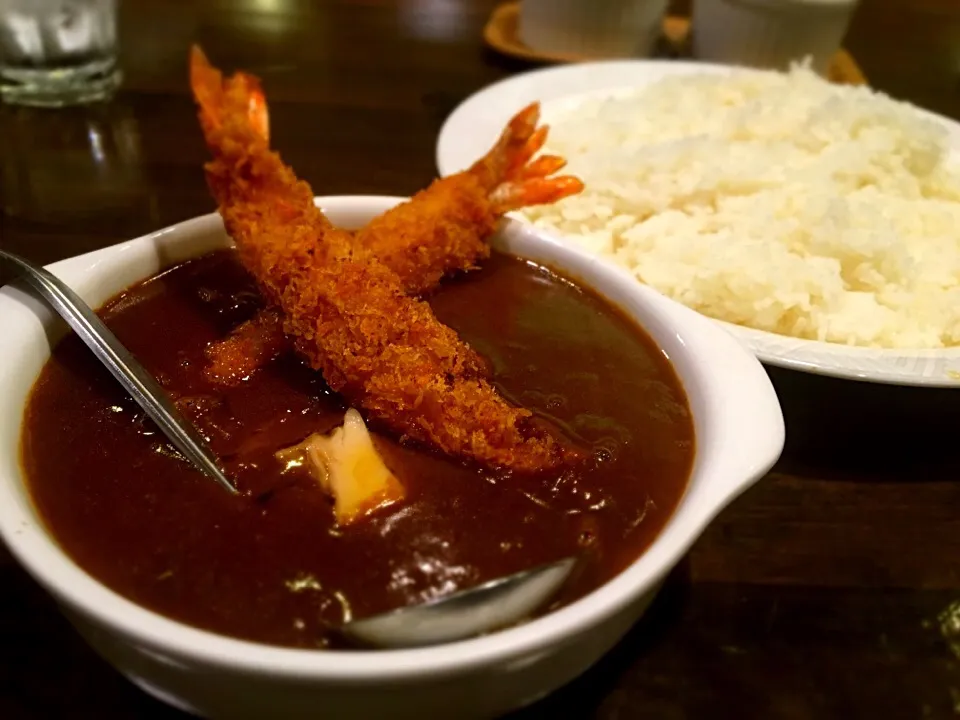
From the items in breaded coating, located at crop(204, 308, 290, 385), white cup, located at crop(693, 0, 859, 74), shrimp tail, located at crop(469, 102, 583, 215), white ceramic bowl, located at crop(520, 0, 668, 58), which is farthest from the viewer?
white ceramic bowl, located at crop(520, 0, 668, 58)

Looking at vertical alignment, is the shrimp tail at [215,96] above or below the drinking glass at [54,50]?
above

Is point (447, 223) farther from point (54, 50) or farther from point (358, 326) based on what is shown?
point (54, 50)

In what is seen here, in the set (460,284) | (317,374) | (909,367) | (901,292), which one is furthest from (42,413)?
(901,292)

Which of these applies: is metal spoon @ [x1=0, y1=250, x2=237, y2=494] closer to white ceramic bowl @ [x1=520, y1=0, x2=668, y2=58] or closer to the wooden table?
the wooden table

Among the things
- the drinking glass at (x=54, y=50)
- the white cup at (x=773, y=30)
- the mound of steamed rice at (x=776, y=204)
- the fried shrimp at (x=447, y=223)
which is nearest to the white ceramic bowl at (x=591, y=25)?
the white cup at (x=773, y=30)

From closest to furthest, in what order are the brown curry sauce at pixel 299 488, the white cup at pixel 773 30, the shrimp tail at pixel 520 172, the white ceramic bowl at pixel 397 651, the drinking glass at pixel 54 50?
1. the white ceramic bowl at pixel 397 651
2. the brown curry sauce at pixel 299 488
3. the shrimp tail at pixel 520 172
4. the drinking glass at pixel 54 50
5. the white cup at pixel 773 30

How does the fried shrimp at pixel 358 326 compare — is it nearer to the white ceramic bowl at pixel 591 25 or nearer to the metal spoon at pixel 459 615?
the metal spoon at pixel 459 615

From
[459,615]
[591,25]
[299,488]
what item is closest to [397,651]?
[459,615]

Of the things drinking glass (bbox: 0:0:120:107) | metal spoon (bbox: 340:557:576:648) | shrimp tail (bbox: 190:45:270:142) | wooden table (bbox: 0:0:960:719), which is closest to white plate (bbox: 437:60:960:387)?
wooden table (bbox: 0:0:960:719)
